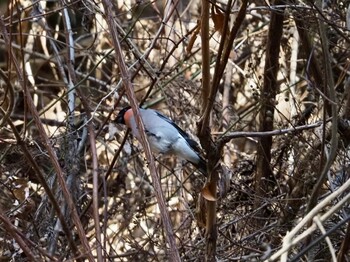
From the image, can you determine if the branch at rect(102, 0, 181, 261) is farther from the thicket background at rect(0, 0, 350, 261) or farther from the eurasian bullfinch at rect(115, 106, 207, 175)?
the eurasian bullfinch at rect(115, 106, 207, 175)

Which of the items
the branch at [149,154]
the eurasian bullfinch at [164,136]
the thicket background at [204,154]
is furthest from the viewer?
the eurasian bullfinch at [164,136]

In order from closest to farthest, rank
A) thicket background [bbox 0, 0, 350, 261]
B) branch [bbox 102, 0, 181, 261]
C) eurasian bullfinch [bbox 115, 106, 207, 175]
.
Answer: branch [bbox 102, 0, 181, 261] → thicket background [bbox 0, 0, 350, 261] → eurasian bullfinch [bbox 115, 106, 207, 175]

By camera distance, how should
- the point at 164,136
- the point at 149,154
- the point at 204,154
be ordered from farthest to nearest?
the point at 164,136 < the point at 204,154 < the point at 149,154

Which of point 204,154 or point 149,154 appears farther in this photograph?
point 204,154

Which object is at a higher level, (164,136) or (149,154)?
(164,136)

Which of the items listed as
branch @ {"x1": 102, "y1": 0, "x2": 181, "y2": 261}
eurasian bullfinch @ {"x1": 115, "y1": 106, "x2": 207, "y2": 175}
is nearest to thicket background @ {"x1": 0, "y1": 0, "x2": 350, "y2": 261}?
branch @ {"x1": 102, "y1": 0, "x2": 181, "y2": 261}

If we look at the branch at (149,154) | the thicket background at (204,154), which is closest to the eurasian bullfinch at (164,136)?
the thicket background at (204,154)

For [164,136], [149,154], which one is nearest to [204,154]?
[149,154]

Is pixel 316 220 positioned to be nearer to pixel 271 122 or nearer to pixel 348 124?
pixel 348 124

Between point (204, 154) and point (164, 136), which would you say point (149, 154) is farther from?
point (164, 136)

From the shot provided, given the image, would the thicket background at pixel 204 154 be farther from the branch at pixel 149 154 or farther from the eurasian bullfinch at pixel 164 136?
the eurasian bullfinch at pixel 164 136

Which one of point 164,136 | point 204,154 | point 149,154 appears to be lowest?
point 149,154

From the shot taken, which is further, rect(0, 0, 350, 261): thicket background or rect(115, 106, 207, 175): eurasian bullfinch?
rect(115, 106, 207, 175): eurasian bullfinch

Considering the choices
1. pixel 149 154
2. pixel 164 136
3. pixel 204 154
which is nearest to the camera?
pixel 149 154
